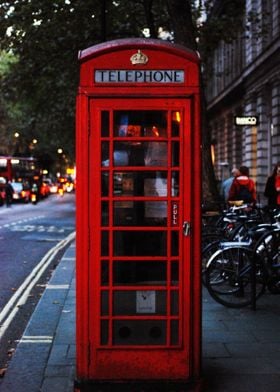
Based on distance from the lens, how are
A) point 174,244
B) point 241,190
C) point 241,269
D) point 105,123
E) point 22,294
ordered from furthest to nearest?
point 241,190, point 22,294, point 241,269, point 174,244, point 105,123

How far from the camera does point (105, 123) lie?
465cm

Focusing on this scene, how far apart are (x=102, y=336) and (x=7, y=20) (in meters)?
14.7

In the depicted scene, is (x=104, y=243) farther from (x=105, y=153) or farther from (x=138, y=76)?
(x=138, y=76)

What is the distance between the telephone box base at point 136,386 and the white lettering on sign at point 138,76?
2.20m

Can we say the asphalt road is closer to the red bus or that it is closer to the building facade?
the building facade

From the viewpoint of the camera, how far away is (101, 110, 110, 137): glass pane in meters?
4.64

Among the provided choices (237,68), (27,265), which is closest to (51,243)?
(27,265)

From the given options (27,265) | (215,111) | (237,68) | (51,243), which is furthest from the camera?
(215,111)

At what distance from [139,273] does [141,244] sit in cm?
22

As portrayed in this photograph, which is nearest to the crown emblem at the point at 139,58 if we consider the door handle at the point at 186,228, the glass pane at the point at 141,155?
the glass pane at the point at 141,155

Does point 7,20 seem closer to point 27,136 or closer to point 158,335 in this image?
point 158,335

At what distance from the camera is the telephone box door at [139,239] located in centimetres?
467

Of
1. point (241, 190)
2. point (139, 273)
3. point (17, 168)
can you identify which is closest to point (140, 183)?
point (139, 273)

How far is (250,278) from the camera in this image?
26.1 ft
